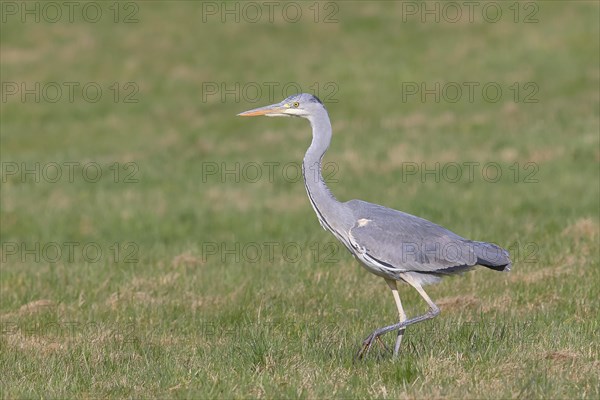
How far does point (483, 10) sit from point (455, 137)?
41.4 feet

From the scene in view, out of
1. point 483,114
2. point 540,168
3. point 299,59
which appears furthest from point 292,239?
point 299,59

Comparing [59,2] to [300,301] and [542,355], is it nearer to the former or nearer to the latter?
[300,301]

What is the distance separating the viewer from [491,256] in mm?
7340

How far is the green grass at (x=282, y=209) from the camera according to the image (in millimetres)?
6922

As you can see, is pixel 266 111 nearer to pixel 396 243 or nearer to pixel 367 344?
pixel 396 243

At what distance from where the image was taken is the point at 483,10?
32219mm

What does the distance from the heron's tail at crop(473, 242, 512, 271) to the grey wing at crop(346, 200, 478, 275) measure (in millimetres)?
41

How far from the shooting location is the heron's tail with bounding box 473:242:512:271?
7.32m
